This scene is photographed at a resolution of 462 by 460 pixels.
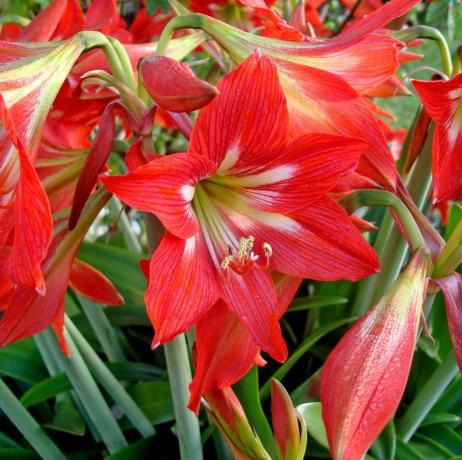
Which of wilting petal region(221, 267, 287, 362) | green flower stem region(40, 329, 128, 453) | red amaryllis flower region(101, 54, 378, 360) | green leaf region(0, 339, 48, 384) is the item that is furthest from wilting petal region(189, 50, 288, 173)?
green leaf region(0, 339, 48, 384)

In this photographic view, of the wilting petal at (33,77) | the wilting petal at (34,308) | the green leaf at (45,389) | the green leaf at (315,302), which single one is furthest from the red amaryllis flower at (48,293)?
the green leaf at (315,302)

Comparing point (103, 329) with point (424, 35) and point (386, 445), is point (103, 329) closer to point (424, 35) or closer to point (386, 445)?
point (386, 445)

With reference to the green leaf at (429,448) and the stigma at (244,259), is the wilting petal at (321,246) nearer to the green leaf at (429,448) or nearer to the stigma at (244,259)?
the stigma at (244,259)

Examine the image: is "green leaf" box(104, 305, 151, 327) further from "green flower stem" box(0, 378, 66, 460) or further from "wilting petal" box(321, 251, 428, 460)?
"wilting petal" box(321, 251, 428, 460)

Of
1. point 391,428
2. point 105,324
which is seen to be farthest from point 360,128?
point 105,324

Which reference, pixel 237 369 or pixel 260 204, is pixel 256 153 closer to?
pixel 260 204
